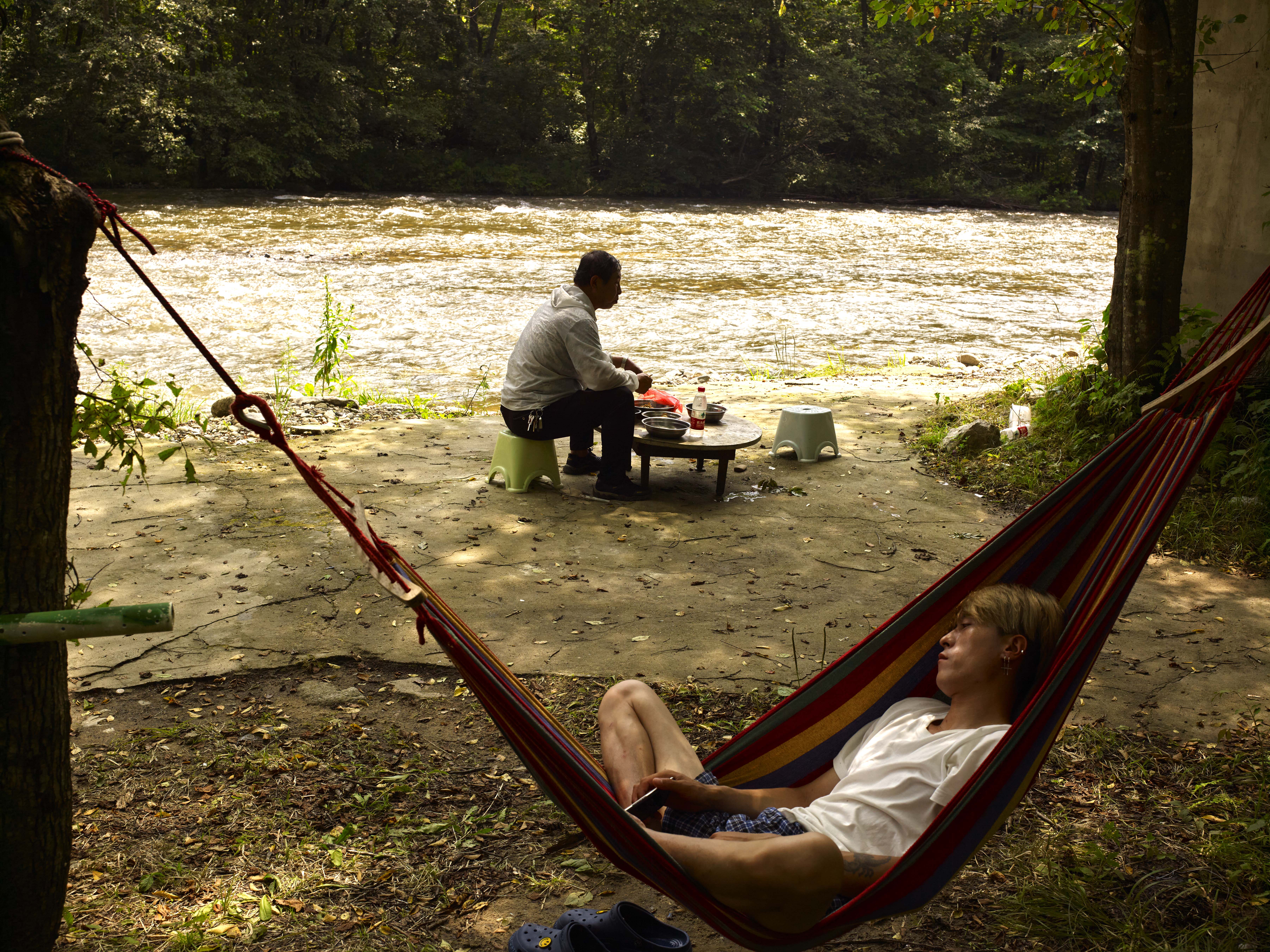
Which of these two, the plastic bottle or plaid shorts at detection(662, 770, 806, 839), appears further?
the plastic bottle

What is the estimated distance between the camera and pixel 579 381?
4.24 metres

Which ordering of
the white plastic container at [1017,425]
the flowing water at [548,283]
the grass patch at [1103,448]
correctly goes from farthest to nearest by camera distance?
the flowing water at [548,283]
the white plastic container at [1017,425]
the grass patch at [1103,448]

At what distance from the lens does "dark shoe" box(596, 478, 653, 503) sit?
427 centimetres

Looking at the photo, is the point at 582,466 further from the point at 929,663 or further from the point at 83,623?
the point at 83,623

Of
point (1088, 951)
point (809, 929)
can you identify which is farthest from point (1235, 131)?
point (809, 929)

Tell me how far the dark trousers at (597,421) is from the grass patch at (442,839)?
181 cm

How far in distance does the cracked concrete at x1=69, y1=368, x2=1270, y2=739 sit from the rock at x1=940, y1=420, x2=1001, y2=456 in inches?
9.2

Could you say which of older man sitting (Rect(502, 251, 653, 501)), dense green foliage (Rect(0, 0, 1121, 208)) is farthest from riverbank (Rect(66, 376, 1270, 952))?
dense green foliage (Rect(0, 0, 1121, 208))

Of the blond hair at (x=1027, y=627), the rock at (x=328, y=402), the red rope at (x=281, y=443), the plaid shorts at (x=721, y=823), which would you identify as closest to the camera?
the red rope at (x=281, y=443)

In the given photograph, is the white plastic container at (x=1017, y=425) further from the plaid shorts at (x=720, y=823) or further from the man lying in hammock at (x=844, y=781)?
the plaid shorts at (x=720, y=823)

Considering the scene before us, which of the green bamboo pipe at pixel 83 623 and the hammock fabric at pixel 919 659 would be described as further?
the hammock fabric at pixel 919 659

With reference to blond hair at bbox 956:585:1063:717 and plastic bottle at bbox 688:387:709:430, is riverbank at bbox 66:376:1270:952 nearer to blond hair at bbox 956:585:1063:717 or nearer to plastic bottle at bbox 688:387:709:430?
plastic bottle at bbox 688:387:709:430

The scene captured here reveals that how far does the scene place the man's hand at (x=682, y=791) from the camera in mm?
1709

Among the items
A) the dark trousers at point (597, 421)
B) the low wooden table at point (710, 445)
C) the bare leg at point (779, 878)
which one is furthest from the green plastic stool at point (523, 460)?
the bare leg at point (779, 878)
